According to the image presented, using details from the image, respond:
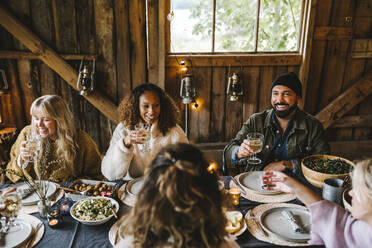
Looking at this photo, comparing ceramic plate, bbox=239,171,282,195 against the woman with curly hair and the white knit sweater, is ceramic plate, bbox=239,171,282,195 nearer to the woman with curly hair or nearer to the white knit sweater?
the white knit sweater

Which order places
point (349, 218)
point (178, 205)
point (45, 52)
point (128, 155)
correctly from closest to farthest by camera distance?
1. point (178, 205)
2. point (349, 218)
3. point (128, 155)
4. point (45, 52)

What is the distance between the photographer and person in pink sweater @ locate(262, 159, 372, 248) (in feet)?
3.62

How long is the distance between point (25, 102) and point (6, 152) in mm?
602

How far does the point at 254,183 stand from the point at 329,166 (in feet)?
1.52

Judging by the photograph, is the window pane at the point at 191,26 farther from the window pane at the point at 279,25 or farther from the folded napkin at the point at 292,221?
the folded napkin at the point at 292,221

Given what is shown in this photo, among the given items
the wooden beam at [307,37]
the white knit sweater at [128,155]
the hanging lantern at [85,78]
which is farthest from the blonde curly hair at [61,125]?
the wooden beam at [307,37]

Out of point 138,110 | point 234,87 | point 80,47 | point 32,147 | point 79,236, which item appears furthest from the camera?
point 234,87

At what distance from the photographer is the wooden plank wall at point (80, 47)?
3062mm

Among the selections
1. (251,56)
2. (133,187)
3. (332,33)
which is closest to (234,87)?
(251,56)

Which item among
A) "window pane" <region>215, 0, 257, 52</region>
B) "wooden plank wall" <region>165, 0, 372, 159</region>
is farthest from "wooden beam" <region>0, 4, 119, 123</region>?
"window pane" <region>215, 0, 257, 52</region>

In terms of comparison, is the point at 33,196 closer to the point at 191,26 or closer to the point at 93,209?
the point at 93,209

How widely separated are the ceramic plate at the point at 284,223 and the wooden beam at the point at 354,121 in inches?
108

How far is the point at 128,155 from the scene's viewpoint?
2.05 m

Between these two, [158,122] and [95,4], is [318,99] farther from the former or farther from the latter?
[95,4]
